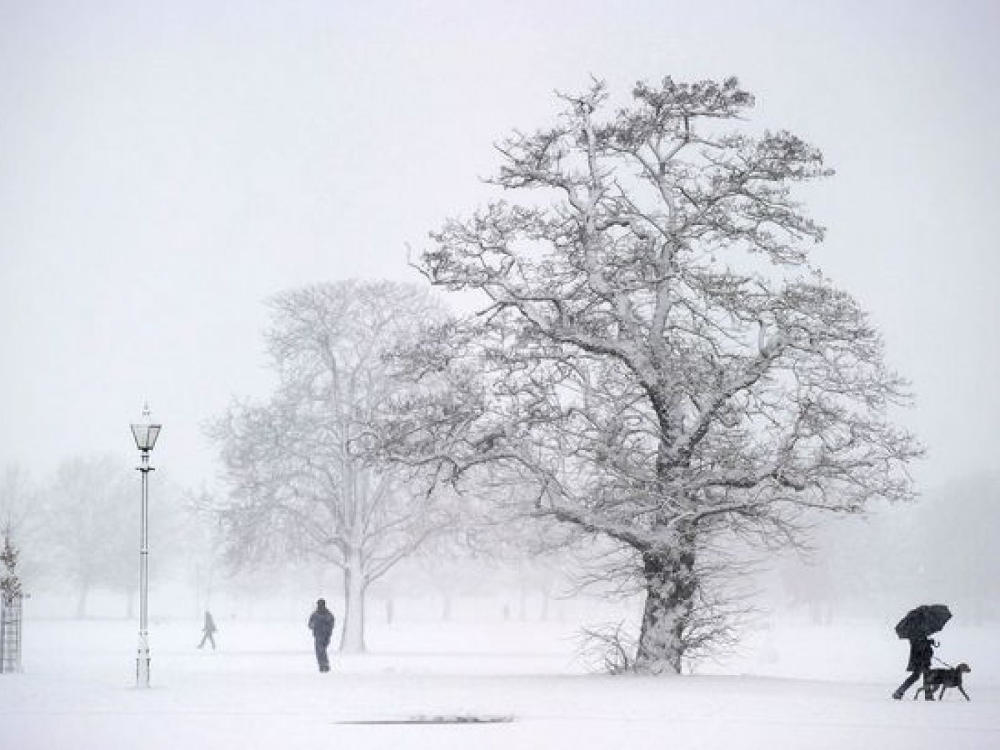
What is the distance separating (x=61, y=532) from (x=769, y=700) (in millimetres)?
102231

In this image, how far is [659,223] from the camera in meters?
33.5

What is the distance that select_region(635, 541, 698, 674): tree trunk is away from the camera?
3152 centimetres

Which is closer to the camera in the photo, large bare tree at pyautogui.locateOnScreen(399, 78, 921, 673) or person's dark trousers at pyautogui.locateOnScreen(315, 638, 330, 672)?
large bare tree at pyautogui.locateOnScreen(399, 78, 921, 673)

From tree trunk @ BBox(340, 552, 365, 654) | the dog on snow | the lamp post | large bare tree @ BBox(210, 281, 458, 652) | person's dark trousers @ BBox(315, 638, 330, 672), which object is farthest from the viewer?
tree trunk @ BBox(340, 552, 365, 654)

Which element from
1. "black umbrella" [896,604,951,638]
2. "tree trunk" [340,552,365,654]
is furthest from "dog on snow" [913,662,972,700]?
"tree trunk" [340,552,365,654]

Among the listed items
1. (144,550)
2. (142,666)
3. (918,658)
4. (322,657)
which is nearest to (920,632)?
(918,658)

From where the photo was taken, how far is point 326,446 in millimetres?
55406

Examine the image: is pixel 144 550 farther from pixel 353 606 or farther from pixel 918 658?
pixel 353 606

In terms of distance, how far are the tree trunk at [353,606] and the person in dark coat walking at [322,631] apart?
16.3 metres

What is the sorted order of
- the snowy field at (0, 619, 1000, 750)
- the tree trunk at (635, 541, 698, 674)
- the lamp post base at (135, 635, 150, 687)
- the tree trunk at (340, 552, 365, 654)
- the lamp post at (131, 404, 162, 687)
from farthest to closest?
the tree trunk at (340, 552, 365, 654) → the tree trunk at (635, 541, 698, 674) → the lamp post at (131, 404, 162, 687) → the lamp post base at (135, 635, 150, 687) → the snowy field at (0, 619, 1000, 750)

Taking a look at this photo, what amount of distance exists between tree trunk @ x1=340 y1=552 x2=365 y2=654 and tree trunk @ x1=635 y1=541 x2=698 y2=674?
2515cm

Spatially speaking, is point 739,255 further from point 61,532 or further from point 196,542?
point 196,542

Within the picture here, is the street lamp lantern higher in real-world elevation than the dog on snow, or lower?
higher

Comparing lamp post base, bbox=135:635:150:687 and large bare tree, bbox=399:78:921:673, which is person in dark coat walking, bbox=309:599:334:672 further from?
large bare tree, bbox=399:78:921:673
